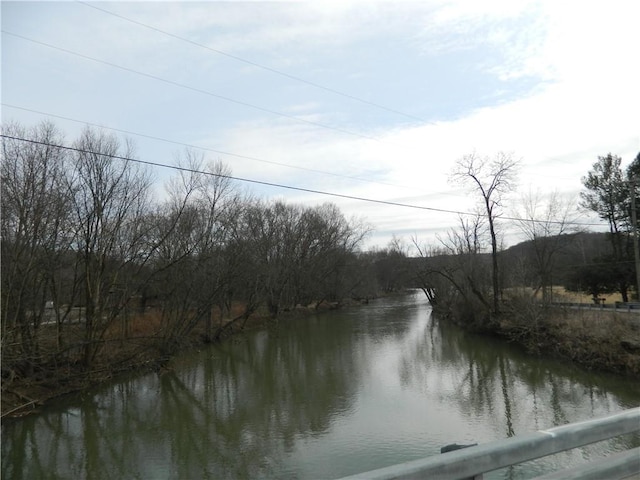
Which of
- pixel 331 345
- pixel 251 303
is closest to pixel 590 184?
pixel 331 345

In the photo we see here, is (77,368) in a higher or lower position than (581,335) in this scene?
higher

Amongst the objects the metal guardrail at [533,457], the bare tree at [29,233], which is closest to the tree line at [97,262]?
the bare tree at [29,233]

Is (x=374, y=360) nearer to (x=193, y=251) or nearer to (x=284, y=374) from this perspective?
(x=284, y=374)

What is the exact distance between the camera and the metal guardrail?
2223 mm

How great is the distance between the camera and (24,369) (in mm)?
15414

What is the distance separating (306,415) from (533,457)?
428 inches

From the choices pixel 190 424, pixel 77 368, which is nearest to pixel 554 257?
pixel 190 424

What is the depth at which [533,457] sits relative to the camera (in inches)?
99.2

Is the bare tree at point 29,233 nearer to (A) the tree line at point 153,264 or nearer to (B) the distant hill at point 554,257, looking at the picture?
(A) the tree line at point 153,264

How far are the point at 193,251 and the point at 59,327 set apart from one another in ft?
25.9

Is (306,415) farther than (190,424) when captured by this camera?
Yes

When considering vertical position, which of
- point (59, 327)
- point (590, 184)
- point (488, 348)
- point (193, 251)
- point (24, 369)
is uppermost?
point (590, 184)

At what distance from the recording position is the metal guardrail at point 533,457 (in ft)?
7.29

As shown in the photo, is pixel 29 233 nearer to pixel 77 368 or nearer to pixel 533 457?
pixel 77 368
